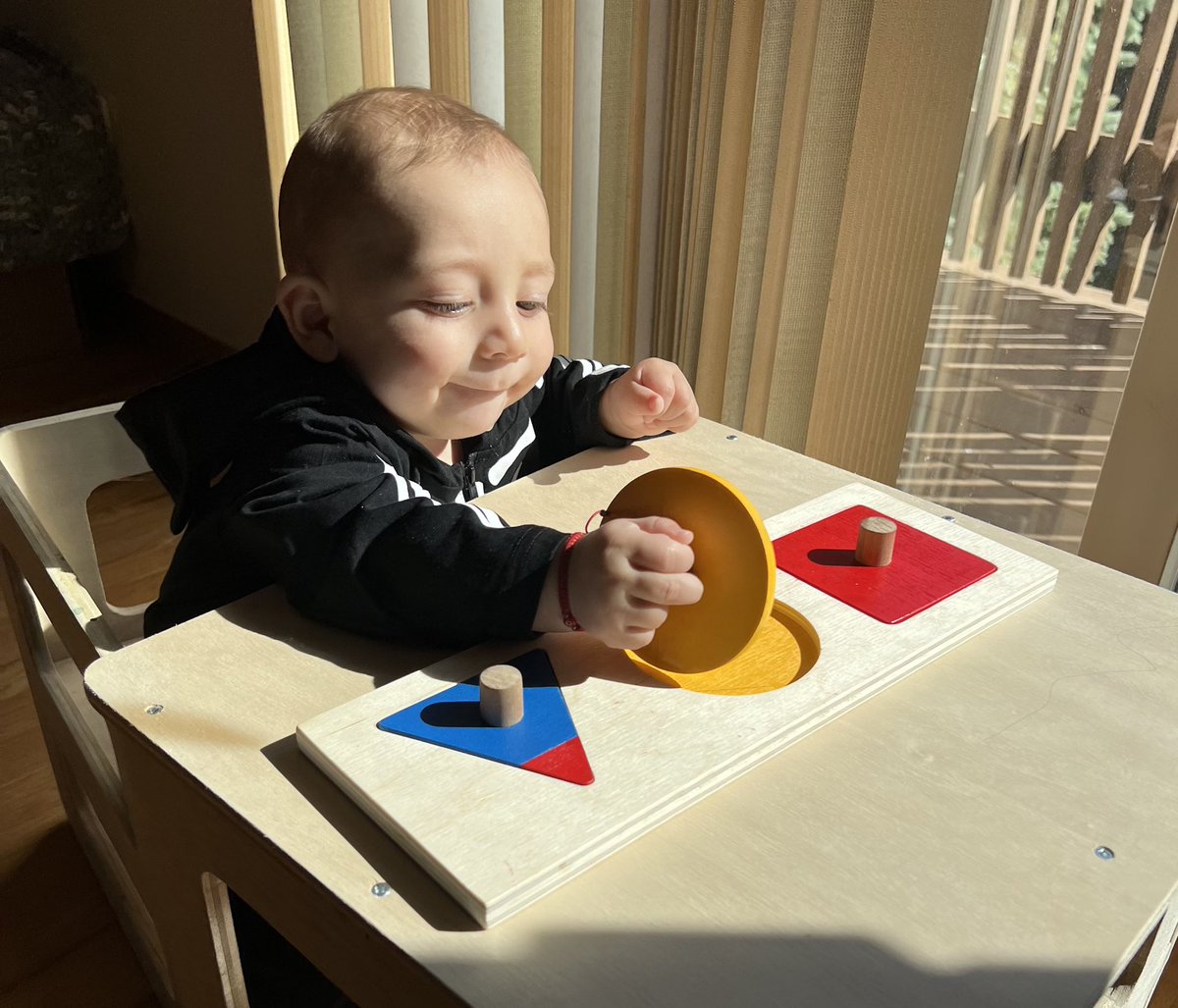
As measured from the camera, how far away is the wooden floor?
1016 mm

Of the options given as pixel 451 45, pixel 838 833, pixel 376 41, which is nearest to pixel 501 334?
pixel 838 833

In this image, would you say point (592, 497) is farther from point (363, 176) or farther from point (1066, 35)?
point (1066, 35)

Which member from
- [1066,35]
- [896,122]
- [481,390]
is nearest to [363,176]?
[481,390]

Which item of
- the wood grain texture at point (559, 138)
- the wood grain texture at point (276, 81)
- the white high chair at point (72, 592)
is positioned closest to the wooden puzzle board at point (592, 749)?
the white high chair at point (72, 592)

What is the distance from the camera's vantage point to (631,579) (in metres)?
0.55

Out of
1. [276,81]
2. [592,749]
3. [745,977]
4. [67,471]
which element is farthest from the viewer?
[276,81]

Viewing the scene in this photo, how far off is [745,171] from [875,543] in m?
0.76

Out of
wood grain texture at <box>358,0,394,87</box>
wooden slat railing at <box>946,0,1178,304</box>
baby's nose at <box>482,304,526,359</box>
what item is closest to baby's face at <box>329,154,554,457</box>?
baby's nose at <box>482,304,526,359</box>

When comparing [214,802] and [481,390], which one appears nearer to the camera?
[214,802]

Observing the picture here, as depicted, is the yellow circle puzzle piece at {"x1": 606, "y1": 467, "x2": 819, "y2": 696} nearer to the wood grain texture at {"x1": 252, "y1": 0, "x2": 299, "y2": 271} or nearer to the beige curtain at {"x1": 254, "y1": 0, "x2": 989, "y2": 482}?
the beige curtain at {"x1": 254, "y1": 0, "x2": 989, "y2": 482}

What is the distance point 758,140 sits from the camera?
4.11 feet

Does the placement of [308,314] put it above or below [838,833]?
above

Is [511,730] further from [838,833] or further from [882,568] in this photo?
[882,568]

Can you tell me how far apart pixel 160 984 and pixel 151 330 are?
193 centimetres
